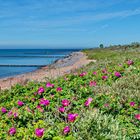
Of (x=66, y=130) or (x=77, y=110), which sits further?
(x=77, y=110)

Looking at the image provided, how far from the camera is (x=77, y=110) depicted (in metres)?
6.77

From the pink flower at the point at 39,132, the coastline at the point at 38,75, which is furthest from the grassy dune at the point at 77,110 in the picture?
the coastline at the point at 38,75

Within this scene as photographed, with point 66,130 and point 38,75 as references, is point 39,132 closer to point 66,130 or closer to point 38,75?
point 66,130

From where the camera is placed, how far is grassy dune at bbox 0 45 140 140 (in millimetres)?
5023

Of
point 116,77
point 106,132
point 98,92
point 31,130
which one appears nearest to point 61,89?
point 98,92

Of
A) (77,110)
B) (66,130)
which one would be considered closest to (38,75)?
(77,110)

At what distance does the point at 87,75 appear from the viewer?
34.6 feet

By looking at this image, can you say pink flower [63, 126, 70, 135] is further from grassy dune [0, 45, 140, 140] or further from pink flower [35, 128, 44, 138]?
pink flower [35, 128, 44, 138]

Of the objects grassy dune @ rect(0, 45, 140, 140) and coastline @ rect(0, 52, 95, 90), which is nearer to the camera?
grassy dune @ rect(0, 45, 140, 140)

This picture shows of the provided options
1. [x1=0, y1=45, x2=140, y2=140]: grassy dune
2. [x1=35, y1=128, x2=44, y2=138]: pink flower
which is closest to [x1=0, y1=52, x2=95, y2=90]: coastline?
[x1=0, y1=45, x2=140, y2=140]: grassy dune

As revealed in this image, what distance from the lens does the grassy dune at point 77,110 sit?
5023 millimetres

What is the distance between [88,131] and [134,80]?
4.33 meters

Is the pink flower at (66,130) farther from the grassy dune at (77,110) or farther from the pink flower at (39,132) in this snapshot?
the pink flower at (39,132)

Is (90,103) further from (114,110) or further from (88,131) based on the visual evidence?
(88,131)
